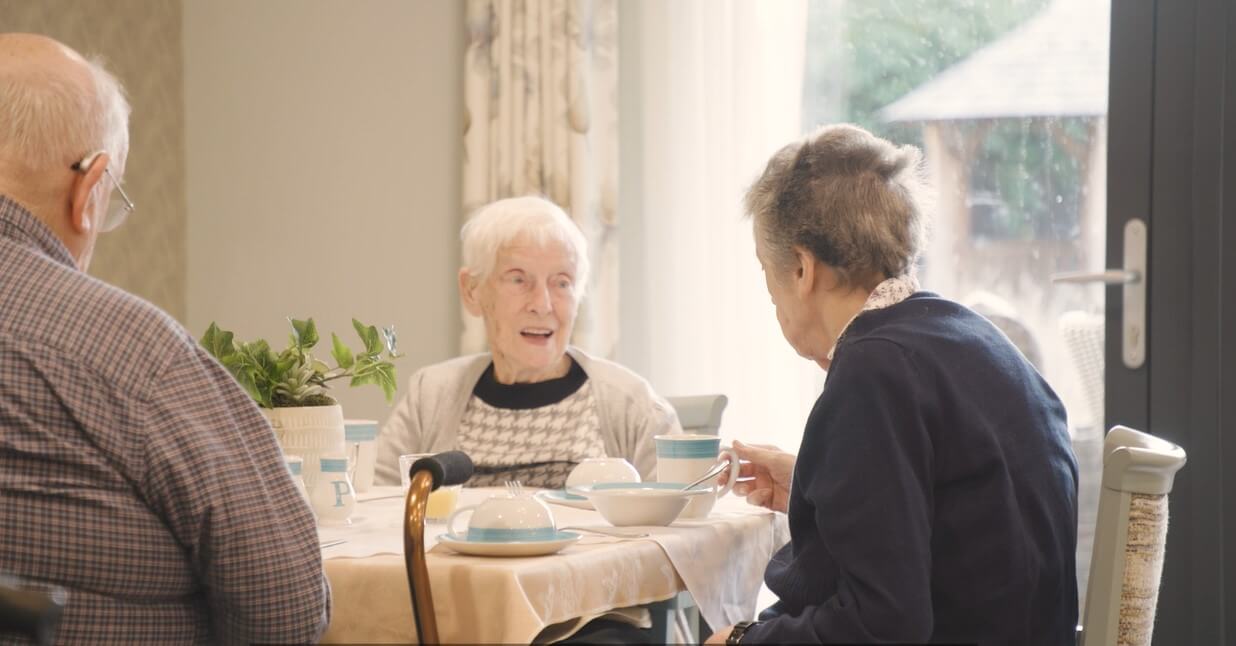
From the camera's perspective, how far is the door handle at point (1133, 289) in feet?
9.54

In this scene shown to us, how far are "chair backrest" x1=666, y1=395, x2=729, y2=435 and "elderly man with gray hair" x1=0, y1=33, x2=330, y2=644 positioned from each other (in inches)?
63.7

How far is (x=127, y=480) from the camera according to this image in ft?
4.46

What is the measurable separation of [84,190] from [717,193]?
93.7 inches

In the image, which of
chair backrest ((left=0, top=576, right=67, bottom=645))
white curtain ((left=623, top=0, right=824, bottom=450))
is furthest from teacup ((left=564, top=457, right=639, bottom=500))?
white curtain ((left=623, top=0, right=824, bottom=450))

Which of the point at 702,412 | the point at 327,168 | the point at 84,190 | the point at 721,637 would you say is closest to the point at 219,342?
the point at 84,190

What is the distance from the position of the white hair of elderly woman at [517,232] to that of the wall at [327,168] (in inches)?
42.3

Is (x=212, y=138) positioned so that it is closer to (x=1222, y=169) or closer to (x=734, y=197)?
(x=734, y=197)

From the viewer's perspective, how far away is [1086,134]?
10.6 ft

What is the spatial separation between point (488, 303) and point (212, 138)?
1936 millimetres

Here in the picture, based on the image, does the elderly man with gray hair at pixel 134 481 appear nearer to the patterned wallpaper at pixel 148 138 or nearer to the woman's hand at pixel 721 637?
the woman's hand at pixel 721 637

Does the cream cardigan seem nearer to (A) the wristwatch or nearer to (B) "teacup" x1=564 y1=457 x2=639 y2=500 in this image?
(B) "teacup" x1=564 y1=457 x2=639 y2=500

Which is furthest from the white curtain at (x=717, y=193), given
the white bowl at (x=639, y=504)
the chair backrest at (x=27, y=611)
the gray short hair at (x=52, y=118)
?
the chair backrest at (x=27, y=611)

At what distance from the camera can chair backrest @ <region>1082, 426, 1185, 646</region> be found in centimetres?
161

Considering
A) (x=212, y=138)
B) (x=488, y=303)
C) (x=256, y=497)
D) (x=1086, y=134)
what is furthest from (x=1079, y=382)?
(x=212, y=138)
